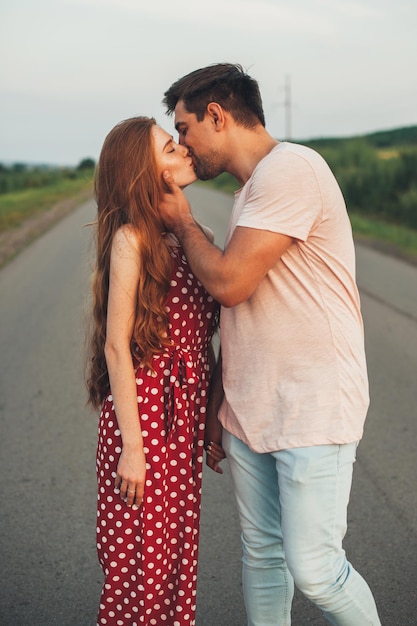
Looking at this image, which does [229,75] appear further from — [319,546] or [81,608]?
[81,608]

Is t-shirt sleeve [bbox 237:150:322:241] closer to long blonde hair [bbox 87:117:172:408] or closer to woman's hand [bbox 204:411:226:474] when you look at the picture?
long blonde hair [bbox 87:117:172:408]

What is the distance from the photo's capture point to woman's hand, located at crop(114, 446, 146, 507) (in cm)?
250

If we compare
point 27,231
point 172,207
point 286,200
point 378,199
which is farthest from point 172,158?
point 378,199

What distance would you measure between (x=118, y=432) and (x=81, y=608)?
1.03 m

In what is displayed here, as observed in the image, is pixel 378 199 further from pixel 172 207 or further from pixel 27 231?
pixel 172 207

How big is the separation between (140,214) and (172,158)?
0.21m

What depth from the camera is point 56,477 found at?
4.54m

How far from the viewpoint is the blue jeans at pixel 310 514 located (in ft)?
7.57

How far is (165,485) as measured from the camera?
2611 mm

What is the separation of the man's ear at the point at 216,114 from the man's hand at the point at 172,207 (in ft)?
0.70

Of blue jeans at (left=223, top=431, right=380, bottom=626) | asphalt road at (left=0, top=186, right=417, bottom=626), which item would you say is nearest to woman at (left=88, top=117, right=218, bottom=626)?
blue jeans at (left=223, top=431, right=380, bottom=626)

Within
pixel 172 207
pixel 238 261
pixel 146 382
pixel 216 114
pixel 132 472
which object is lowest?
pixel 132 472

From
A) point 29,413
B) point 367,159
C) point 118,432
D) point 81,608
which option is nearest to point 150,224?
point 118,432

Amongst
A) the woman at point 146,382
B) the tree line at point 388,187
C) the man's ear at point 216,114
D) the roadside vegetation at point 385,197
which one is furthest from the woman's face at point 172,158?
the tree line at point 388,187
